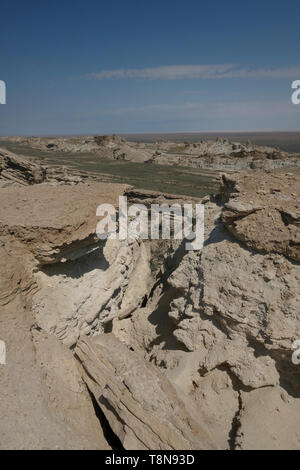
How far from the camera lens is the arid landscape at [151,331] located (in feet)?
10.6

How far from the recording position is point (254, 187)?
5.04m

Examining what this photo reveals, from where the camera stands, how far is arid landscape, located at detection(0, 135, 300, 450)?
10.6 feet

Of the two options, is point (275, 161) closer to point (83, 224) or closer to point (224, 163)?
point (224, 163)

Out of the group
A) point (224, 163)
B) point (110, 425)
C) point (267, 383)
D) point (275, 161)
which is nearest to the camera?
point (110, 425)

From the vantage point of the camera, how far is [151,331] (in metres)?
5.88

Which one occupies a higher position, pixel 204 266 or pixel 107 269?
pixel 204 266

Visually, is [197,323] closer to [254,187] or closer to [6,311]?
[254,187]

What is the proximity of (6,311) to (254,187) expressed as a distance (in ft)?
13.7

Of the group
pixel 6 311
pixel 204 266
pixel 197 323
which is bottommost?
pixel 197 323

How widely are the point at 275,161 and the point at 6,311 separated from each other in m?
30.8

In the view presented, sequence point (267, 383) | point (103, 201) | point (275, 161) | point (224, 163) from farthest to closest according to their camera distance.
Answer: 1. point (224, 163)
2. point (275, 161)
3. point (103, 201)
4. point (267, 383)

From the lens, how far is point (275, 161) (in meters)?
30.2
